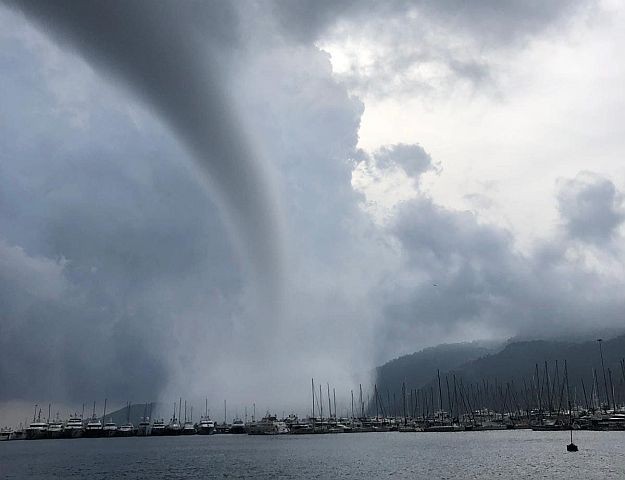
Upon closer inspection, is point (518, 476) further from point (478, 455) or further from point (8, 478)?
point (8, 478)

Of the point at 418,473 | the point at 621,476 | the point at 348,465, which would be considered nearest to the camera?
the point at 621,476

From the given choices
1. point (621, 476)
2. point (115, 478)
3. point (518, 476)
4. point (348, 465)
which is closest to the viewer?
point (621, 476)

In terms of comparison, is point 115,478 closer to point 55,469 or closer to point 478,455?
point 55,469

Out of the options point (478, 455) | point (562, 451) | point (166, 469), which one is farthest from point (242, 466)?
point (562, 451)

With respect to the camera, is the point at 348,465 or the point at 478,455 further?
the point at 478,455

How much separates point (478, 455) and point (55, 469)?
83.3 metres

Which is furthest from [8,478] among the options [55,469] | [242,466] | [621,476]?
[621,476]

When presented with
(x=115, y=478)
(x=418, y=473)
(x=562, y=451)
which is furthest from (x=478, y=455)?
(x=115, y=478)

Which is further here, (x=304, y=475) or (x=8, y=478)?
(x=8, y=478)

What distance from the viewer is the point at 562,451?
425 ft

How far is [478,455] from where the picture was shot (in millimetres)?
128375

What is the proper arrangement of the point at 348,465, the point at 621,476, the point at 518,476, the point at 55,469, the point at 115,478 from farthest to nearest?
the point at 55,469
the point at 348,465
the point at 115,478
the point at 518,476
the point at 621,476

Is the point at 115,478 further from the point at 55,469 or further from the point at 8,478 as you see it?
the point at 55,469

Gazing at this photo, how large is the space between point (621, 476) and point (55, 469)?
334 ft
